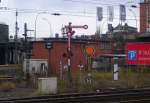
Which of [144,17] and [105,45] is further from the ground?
[144,17]

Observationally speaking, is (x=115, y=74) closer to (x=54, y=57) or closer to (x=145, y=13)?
(x=54, y=57)

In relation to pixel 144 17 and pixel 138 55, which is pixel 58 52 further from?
pixel 144 17

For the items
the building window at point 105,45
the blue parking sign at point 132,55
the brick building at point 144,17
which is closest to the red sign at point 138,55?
the blue parking sign at point 132,55

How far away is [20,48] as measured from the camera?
71.8 meters

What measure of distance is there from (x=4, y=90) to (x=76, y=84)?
486 centimetres

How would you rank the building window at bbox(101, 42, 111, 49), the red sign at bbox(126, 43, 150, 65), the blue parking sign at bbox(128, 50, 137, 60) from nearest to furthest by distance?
the blue parking sign at bbox(128, 50, 137, 60)
the red sign at bbox(126, 43, 150, 65)
the building window at bbox(101, 42, 111, 49)

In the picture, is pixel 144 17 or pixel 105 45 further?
pixel 144 17

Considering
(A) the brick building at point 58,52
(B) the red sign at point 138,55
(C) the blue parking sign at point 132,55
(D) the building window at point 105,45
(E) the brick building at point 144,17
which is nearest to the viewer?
(C) the blue parking sign at point 132,55

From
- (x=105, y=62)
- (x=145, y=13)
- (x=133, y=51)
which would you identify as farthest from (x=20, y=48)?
(x=145, y=13)

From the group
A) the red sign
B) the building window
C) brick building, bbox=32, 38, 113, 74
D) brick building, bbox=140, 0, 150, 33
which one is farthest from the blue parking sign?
brick building, bbox=140, 0, 150, 33

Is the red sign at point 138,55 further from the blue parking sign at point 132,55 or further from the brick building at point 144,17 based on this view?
the brick building at point 144,17

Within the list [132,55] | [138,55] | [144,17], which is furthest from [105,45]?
[144,17]

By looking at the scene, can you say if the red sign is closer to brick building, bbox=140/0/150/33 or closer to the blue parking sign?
the blue parking sign

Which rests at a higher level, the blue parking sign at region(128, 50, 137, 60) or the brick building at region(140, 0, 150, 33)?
the brick building at region(140, 0, 150, 33)
